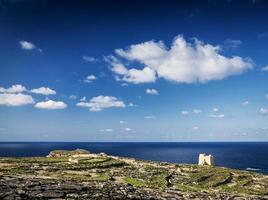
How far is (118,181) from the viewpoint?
7212 cm

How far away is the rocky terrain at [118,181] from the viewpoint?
5103 cm

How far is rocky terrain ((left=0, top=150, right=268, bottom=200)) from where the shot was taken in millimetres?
51031

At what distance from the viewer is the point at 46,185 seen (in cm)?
5441

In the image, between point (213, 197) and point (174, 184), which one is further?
point (174, 184)

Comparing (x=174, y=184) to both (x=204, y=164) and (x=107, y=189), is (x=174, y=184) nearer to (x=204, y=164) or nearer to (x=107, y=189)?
(x=107, y=189)

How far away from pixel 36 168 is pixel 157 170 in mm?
29208

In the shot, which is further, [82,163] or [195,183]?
[82,163]

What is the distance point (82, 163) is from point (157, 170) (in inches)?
713

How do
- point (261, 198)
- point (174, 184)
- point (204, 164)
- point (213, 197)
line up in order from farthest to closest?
point (204, 164), point (174, 184), point (261, 198), point (213, 197)

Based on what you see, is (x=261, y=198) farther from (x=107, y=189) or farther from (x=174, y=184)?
(x=107, y=189)

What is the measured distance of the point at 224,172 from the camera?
99938mm

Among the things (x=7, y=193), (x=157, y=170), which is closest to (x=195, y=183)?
(x=157, y=170)

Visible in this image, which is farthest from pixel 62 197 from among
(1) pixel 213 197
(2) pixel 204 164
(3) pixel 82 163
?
(2) pixel 204 164

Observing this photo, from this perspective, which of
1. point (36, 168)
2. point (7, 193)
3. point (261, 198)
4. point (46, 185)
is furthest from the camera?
point (36, 168)
